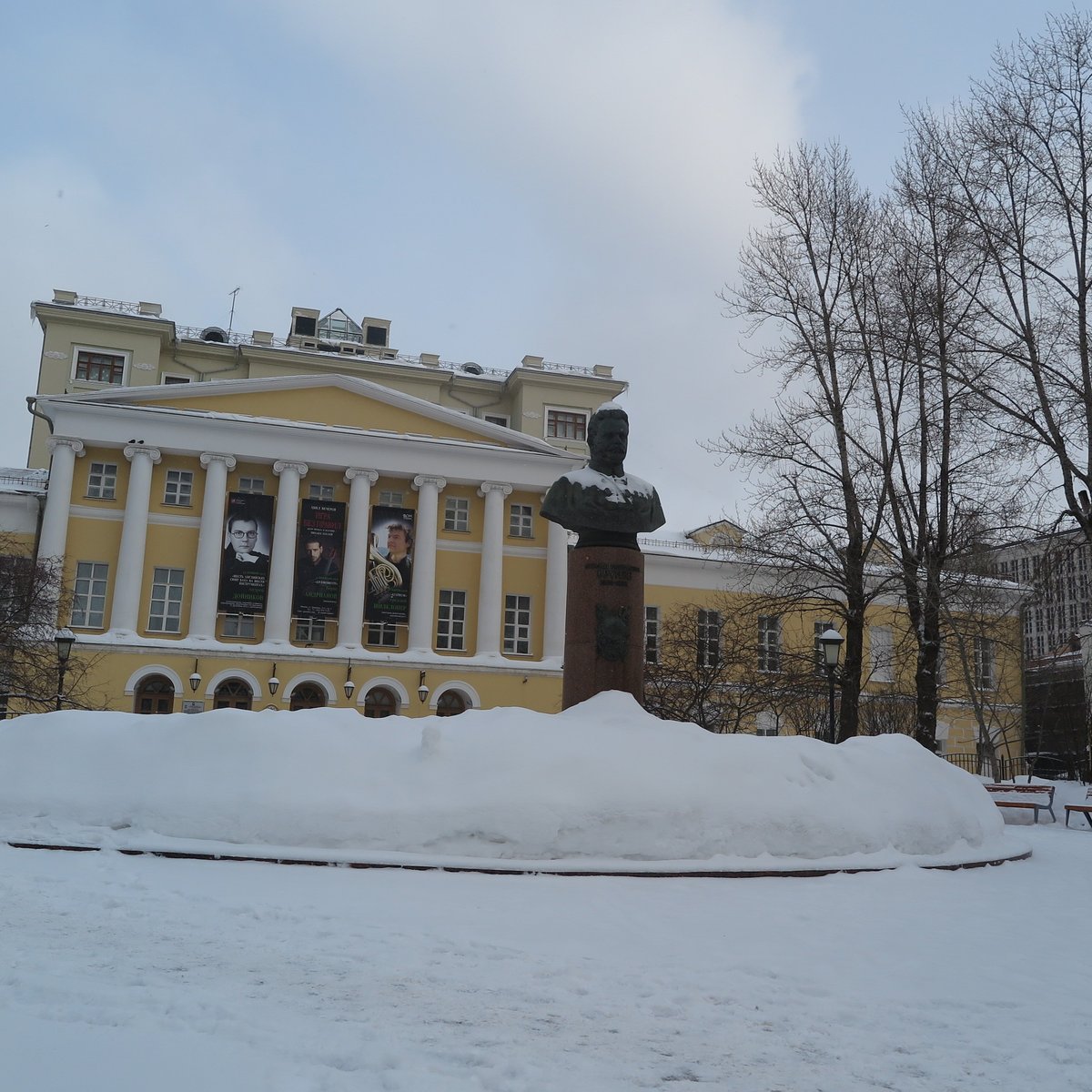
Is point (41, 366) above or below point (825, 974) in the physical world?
above

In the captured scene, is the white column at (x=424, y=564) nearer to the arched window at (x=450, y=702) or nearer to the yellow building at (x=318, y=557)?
the yellow building at (x=318, y=557)

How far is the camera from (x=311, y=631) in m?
40.9

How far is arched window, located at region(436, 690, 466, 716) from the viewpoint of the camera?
136 ft

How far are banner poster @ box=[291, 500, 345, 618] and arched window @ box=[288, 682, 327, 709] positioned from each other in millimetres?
2678

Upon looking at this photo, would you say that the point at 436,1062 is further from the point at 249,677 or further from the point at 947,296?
the point at 249,677

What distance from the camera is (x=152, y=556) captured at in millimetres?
40031

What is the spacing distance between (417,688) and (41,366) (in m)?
22.5

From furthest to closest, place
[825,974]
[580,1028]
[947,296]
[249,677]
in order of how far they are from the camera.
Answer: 1. [249,677]
2. [947,296]
3. [825,974]
4. [580,1028]

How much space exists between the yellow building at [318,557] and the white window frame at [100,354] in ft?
3.52

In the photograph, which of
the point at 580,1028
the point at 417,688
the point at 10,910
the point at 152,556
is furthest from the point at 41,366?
the point at 580,1028

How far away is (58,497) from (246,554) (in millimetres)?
6904

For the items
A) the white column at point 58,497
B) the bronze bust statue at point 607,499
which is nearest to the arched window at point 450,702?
the white column at point 58,497

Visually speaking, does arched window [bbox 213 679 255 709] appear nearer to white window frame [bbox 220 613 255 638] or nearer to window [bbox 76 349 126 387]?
white window frame [bbox 220 613 255 638]

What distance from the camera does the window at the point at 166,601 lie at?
39.7 meters
